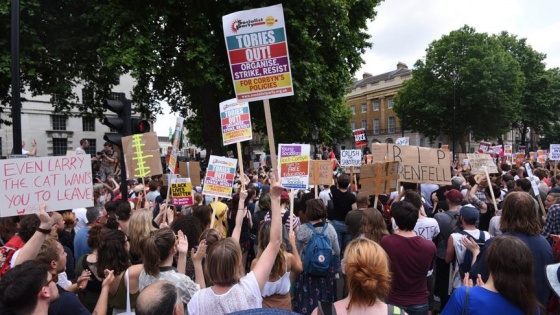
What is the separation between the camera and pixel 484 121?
42250 millimetres

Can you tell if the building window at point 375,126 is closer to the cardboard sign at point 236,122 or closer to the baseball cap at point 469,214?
the cardboard sign at point 236,122

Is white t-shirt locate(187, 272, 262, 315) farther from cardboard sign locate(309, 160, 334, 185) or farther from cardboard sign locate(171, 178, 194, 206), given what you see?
cardboard sign locate(309, 160, 334, 185)

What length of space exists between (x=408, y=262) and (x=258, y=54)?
2445 millimetres

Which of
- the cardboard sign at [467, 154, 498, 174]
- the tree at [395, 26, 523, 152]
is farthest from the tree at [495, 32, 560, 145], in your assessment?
the cardboard sign at [467, 154, 498, 174]

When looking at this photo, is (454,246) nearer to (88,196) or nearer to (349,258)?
(349,258)

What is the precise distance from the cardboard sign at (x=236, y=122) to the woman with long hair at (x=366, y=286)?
4.17 meters


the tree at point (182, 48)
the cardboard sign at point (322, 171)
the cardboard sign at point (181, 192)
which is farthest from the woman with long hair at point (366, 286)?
the tree at point (182, 48)

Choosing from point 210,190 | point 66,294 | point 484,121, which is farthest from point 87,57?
point 484,121

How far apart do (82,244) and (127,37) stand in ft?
37.8

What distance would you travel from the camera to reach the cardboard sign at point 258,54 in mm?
4004

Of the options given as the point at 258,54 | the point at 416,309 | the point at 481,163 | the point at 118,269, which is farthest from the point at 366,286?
the point at 481,163

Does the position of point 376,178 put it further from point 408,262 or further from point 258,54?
point 258,54

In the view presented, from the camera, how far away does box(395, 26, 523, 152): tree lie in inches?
1604

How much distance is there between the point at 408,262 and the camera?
3.89m
